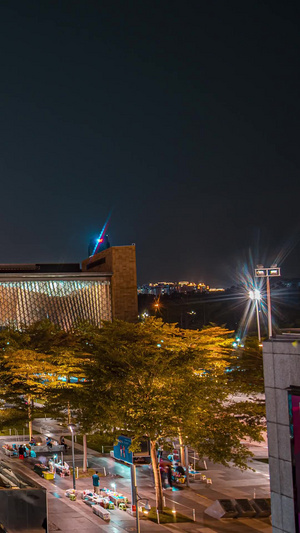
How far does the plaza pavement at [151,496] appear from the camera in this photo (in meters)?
27.0

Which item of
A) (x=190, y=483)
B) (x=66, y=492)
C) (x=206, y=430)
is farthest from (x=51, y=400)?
(x=206, y=430)

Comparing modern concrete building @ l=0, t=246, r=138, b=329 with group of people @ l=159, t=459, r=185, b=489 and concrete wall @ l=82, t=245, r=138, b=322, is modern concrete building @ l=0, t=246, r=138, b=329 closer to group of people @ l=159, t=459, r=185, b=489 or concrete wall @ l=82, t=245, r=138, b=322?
concrete wall @ l=82, t=245, r=138, b=322

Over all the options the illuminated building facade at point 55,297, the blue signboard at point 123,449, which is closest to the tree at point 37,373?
the blue signboard at point 123,449

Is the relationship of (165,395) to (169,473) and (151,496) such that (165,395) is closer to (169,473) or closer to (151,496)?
(151,496)

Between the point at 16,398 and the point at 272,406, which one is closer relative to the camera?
the point at 272,406

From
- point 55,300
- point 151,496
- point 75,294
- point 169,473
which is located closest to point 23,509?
point 151,496

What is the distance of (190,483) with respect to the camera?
118ft

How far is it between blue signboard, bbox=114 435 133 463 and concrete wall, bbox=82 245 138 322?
251ft

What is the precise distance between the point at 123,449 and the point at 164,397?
3.20m

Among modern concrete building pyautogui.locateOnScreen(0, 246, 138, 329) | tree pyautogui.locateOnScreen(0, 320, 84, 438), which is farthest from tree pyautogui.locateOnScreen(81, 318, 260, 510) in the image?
modern concrete building pyautogui.locateOnScreen(0, 246, 138, 329)

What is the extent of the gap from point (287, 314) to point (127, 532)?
164 m

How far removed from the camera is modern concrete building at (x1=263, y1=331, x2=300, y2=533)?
14.2m

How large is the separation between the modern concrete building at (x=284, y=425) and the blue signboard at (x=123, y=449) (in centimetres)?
1350

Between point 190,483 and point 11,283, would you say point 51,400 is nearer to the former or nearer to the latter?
point 190,483
